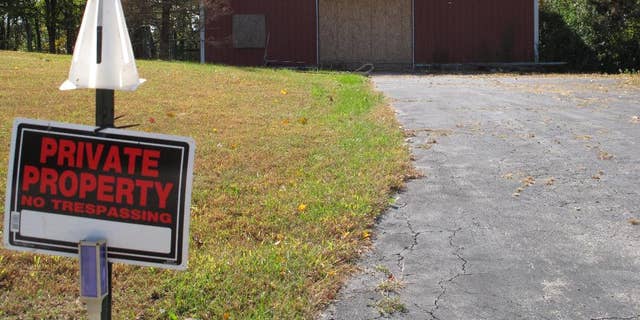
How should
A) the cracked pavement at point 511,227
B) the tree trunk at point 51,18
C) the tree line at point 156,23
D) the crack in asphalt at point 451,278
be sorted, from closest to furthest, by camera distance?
the crack in asphalt at point 451,278
the cracked pavement at point 511,227
the tree line at point 156,23
the tree trunk at point 51,18

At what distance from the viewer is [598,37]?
24.8m

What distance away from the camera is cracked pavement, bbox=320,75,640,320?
4.10 meters

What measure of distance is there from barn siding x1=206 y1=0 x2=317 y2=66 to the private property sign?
2358 centimetres

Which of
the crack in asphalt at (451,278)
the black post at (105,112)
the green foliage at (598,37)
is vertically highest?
the green foliage at (598,37)

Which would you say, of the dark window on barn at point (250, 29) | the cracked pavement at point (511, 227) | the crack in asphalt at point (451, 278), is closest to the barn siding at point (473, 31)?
the dark window on barn at point (250, 29)

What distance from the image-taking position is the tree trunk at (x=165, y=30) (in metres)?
22.8

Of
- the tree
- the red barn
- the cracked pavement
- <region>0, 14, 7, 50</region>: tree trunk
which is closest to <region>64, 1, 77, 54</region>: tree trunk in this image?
the tree

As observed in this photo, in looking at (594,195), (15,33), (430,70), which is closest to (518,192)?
(594,195)

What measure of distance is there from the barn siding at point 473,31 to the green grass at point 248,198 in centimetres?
1383

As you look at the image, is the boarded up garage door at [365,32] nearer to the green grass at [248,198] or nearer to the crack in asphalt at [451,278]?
the green grass at [248,198]

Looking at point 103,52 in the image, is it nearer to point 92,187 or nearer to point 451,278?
point 92,187

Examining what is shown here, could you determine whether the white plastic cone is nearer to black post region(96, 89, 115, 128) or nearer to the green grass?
black post region(96, 89, 115, 128)

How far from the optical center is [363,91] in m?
14.9

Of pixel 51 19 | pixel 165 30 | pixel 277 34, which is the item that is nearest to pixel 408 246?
pixel 165 30
